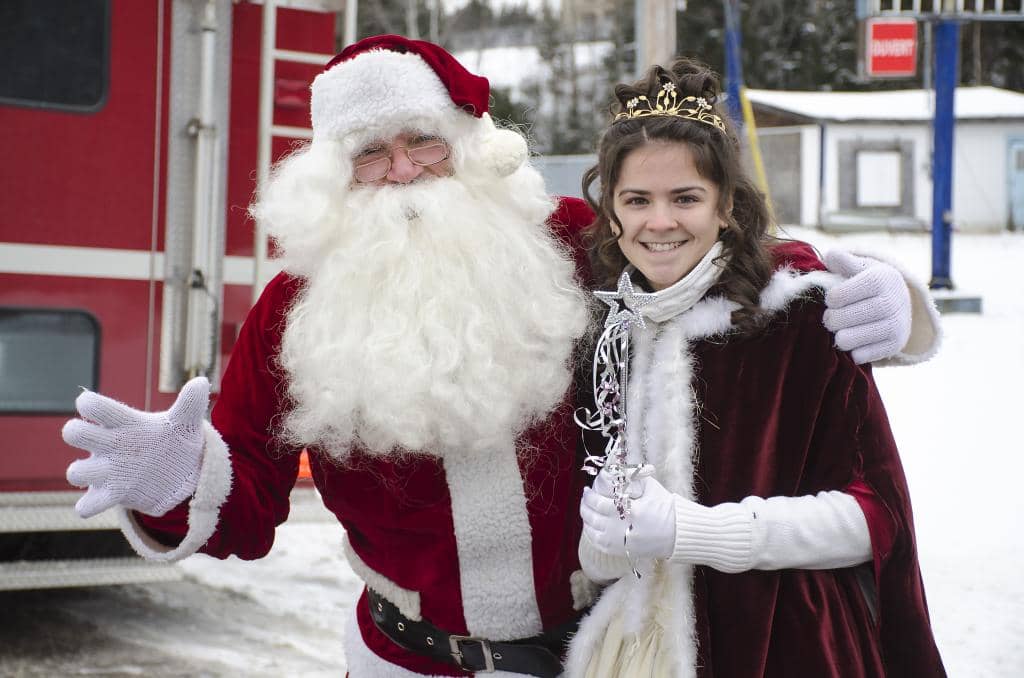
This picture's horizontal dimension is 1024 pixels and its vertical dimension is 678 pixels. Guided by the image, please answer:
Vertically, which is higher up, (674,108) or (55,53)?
(55,53)

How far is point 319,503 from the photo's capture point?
13.2 ft

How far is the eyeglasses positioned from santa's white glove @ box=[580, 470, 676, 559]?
0.79 metres

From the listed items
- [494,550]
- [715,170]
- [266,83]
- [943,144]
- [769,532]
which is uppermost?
[943,144]

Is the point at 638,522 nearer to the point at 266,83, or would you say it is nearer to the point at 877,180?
the point at 266,83

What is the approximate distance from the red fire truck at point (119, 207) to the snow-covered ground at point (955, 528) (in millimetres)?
1006

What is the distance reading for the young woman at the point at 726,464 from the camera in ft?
5.75

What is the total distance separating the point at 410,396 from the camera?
195cm

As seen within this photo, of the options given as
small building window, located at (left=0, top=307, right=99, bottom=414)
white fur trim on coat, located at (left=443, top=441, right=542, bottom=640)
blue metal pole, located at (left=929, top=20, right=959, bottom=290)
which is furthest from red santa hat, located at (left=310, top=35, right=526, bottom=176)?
blue metal pole, located at (left=929, top=20, right=959, bottom=290)

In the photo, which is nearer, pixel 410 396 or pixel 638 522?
pixel 638 522

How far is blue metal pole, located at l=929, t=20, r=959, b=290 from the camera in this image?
10.3 meters

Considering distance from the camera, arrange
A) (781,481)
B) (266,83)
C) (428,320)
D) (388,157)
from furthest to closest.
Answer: (266,83), (388,157), (428,320), (781,481)

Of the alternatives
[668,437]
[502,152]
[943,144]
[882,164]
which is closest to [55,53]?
[502,152]

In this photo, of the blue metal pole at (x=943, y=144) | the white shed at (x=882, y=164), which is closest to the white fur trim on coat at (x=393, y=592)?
the blue metal pole at (x=943, y=144)

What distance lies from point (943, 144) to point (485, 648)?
32.3 ft
